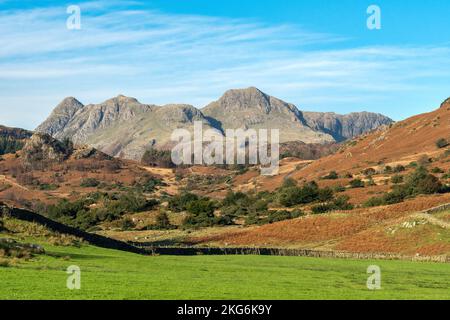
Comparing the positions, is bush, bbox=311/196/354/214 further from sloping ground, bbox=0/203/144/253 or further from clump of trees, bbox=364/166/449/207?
sloping ground, bbox=0/203/144/253

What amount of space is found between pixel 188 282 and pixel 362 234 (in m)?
37.2

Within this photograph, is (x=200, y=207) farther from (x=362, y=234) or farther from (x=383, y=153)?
(x=383, y=153)

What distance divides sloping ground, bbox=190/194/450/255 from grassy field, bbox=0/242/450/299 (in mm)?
17535

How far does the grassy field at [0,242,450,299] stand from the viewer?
19562 mm

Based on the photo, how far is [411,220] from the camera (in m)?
56.1

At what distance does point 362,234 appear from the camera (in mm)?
57750

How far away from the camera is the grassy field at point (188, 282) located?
64.2ft

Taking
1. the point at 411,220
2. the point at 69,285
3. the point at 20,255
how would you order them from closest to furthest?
the point at 69,285 → the point at 20,255 → the point at 411,220

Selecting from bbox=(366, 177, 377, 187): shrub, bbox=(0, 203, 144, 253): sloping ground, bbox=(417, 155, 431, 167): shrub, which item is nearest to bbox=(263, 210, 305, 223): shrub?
bbox=(366, 177, 377, 187): shrub

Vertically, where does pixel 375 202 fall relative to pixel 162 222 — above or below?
above

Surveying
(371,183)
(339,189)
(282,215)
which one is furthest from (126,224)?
(371,183)
